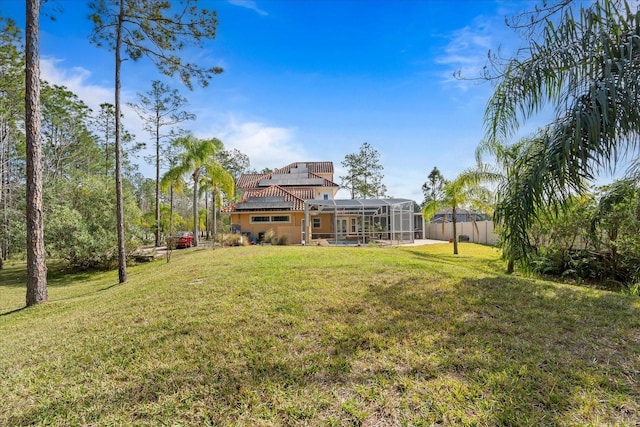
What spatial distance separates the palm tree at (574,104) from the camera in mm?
2812

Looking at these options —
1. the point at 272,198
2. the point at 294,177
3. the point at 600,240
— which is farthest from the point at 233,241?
the point at 600,240

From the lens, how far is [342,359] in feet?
11.0

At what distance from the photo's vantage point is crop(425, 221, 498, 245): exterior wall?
23.4 m

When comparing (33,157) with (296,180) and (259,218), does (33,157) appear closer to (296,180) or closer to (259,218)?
(259,218)

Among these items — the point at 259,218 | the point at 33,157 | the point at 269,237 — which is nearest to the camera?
the point at 33,157

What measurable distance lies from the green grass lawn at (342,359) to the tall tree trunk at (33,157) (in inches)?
129

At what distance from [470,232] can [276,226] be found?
18.0 meters

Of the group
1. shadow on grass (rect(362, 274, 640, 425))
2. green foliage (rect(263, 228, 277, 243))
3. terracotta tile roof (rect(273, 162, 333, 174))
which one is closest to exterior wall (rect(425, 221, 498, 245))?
terracotta tile roof (rect(273, 162, 333, 174))

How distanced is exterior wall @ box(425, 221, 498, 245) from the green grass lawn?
1606 cm

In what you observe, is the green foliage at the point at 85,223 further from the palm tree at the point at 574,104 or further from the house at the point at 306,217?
the palm tree at the point at 574,104

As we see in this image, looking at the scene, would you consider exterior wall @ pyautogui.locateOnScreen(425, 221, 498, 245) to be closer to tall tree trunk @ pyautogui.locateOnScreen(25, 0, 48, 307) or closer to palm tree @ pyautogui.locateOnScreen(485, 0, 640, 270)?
palm tree @ pyautogui.locateOnScreen(485, 0, 640, 270)

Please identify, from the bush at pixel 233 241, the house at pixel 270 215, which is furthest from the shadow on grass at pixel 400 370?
the house at pixel 270 215

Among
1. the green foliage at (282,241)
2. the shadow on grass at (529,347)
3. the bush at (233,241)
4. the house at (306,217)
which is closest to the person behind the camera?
the shadow on grass at (529,347)

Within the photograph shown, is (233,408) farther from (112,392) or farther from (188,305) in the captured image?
(188,305)
